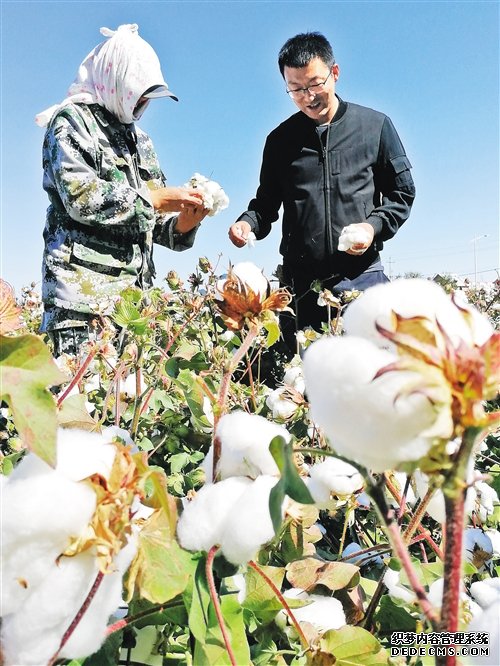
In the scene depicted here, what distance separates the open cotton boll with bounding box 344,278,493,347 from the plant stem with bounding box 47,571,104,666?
0.19m

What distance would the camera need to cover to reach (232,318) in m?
0.62

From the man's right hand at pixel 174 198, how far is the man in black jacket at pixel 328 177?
39cm

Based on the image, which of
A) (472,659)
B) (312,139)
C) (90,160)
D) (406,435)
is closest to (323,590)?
(472,659)

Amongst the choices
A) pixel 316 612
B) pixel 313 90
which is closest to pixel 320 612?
pixel 316 612

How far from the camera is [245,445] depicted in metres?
0.46

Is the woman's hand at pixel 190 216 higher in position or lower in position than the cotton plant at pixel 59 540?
higher

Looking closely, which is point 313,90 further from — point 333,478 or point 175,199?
point 333,478

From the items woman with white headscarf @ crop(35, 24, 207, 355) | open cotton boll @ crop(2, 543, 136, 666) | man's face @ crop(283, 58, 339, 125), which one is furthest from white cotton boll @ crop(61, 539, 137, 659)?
man's face @ crop(283, 58, 339, 125)

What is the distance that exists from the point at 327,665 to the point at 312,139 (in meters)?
2.44

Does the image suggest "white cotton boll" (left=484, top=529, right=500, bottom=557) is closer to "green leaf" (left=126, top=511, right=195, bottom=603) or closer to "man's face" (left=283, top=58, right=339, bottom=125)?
"green leaf" (left=126, top=511, right=195, bottom=603)

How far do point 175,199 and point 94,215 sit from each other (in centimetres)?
31

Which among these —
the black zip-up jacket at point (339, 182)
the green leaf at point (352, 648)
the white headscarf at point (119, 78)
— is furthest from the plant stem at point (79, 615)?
the black zip-up jacket at point (339, 182)

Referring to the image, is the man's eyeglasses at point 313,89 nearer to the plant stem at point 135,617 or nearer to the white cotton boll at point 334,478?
the white cotton boll at point 334,478

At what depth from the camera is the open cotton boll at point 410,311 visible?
0.94ft
